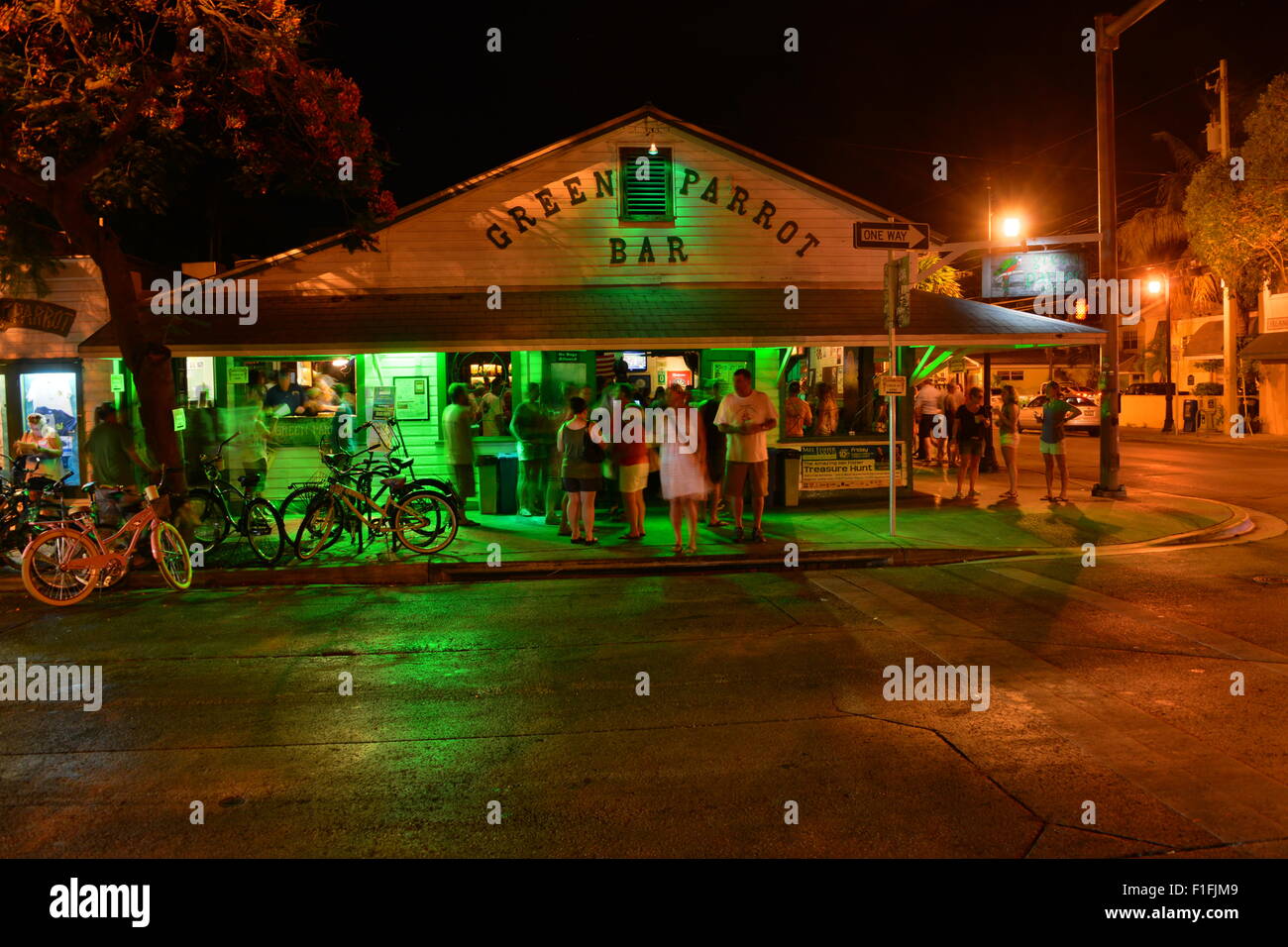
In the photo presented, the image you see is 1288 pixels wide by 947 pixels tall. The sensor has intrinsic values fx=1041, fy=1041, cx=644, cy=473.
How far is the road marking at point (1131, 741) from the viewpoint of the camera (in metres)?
4.66

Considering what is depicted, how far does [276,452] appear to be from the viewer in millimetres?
15812

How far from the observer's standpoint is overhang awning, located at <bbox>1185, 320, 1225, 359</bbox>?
124ft

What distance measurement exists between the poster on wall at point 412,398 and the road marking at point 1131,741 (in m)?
9.37

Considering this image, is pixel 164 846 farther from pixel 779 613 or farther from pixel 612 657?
pixel 779 613

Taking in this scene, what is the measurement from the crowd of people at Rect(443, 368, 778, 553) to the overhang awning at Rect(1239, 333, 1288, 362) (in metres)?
24.6

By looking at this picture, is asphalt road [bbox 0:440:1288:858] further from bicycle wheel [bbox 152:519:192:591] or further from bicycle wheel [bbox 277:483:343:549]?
bicycle wheel [bbox 277:483:343:549]

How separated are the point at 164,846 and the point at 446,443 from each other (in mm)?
10409

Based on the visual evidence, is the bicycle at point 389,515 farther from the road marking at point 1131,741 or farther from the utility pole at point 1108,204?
the utility pole at point 1108,204

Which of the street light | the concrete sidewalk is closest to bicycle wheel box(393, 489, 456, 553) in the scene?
the concrete sidewalk

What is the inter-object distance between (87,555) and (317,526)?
2527 millimetres

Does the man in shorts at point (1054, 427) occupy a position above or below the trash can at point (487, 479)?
above

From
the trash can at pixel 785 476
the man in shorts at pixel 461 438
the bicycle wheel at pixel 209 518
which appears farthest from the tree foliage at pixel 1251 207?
the bicycle wheel at pixel 209 518

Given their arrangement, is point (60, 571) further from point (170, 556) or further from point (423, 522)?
point (423, 522)

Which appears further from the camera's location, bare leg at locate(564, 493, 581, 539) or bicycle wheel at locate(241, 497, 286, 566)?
bare leg at locate(564, 493, 581, 539)
